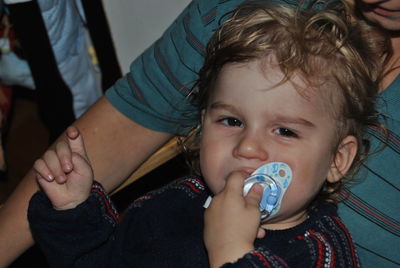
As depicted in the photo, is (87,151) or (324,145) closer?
(324,145)

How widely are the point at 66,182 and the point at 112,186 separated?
0.20 metres

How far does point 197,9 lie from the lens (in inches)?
50.8

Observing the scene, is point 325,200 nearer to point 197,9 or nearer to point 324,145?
point 324,145

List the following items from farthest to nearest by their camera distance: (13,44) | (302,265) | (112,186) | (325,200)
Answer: (13,44) < (112,186) < (325,200) < (302,265)

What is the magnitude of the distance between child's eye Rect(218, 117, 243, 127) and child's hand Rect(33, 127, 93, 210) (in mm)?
282

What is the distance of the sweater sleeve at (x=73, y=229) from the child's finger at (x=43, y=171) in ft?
0.14

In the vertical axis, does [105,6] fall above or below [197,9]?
below

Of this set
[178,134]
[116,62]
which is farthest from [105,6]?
[178,134]

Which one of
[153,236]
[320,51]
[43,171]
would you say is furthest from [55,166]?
[320,51]

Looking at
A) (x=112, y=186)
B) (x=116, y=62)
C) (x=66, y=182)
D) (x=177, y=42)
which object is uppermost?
(x=177, y=42)

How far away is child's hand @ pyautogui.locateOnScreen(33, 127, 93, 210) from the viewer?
3.91 ft

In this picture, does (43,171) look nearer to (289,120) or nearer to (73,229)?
(73,229)

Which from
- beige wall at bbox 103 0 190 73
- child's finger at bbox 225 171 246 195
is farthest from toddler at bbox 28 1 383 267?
beige wall at bbox 103 0 190 73

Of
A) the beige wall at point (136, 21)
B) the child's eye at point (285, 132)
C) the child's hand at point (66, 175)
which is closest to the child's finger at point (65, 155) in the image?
the child's hand at point (66, 175)
